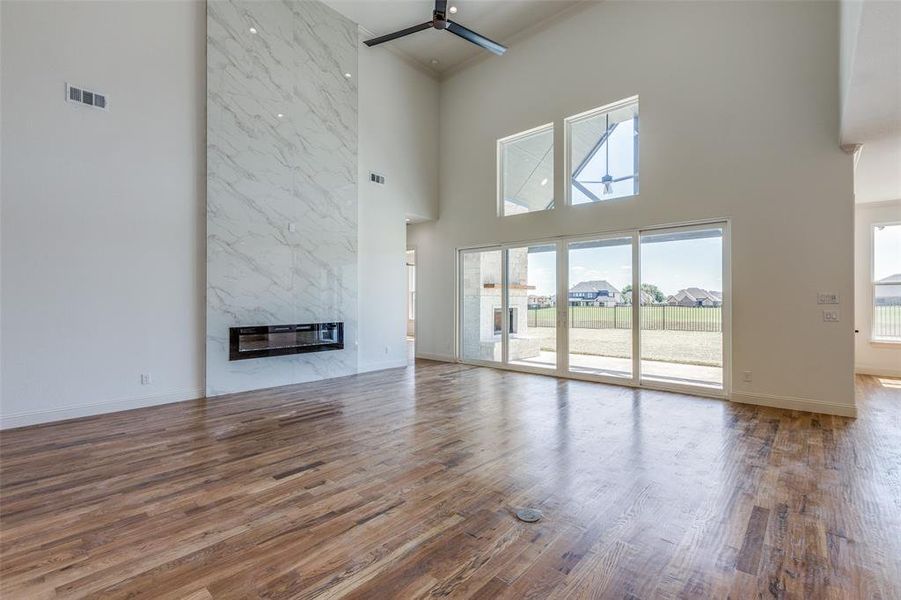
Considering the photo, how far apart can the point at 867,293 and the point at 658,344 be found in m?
4.44

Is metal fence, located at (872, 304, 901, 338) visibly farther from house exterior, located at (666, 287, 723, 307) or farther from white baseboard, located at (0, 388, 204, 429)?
white baseboard, located at (0, 388, 204, 429)

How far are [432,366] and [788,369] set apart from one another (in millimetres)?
5215

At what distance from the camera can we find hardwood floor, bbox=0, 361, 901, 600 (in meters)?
1.85

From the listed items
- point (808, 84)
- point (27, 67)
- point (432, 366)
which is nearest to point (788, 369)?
point (808, 84)

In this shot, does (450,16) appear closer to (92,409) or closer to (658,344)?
(658,344)

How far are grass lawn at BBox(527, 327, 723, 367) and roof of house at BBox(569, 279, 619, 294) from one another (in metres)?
0.62

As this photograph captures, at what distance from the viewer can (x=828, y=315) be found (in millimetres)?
4547

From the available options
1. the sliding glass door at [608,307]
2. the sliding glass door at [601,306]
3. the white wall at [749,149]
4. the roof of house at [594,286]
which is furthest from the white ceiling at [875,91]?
the roof of house at [594,286]

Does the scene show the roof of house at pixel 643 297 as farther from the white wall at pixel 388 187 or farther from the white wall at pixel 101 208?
the white wall at pixel 101 208

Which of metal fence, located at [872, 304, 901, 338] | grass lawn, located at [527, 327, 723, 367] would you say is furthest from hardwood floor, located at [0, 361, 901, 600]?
metal fence, located at [872, 304, 901, 338]

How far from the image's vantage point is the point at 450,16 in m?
6.59

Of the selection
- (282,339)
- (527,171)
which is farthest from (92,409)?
(527,171)

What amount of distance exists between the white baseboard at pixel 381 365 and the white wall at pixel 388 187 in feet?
0.06

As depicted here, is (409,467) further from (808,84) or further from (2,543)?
(808,84)
